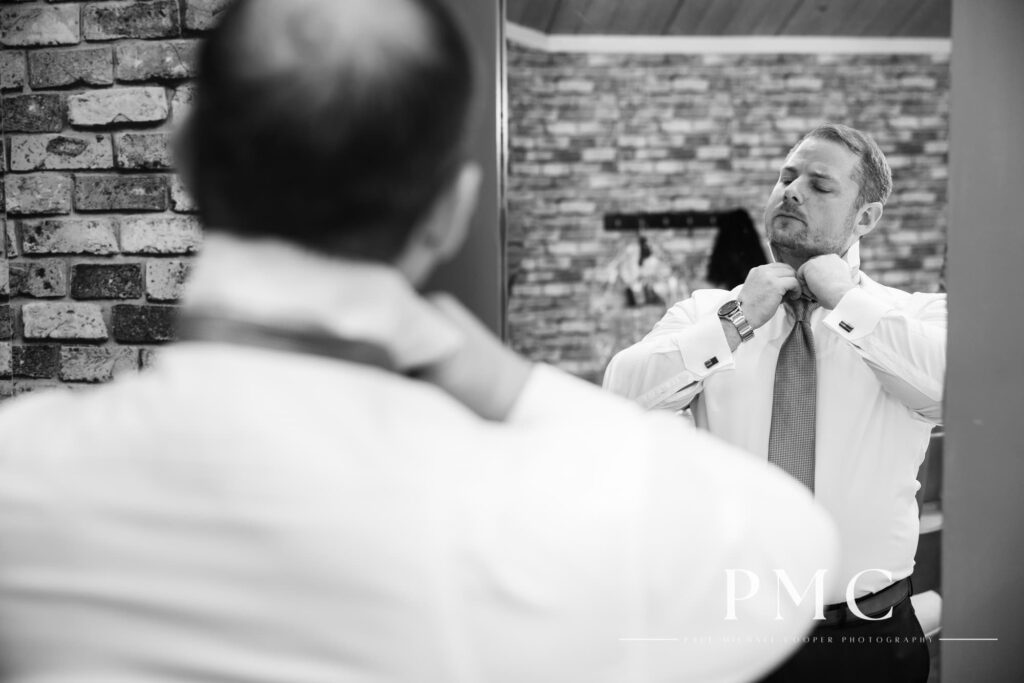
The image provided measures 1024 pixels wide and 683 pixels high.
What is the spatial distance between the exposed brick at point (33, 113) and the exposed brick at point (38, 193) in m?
0.07

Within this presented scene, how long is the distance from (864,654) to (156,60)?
1.56 m

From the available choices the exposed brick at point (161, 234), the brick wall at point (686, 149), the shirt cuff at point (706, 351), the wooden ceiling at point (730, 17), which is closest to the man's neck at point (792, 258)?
the shirt cuff at point (706, 351)

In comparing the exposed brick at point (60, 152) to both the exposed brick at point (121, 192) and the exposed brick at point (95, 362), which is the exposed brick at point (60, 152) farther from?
the exposed brick at point (95, 362)

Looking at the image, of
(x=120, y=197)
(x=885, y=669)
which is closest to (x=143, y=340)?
(x=120, y=197)

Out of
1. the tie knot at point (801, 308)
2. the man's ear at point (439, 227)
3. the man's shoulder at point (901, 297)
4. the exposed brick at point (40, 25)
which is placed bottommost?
the tie knot at point (801, 308)

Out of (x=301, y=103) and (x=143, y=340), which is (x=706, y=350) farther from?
(x=301, y=103)

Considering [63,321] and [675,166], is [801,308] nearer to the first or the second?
[63,321]

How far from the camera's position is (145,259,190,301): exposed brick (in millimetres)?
1389

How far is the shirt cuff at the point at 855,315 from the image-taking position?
161cm

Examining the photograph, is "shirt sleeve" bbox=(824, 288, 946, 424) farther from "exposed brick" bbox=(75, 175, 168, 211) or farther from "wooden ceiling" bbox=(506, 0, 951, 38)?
"exposed brick" bbox=(75, 175, 168, 211)

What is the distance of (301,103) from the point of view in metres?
0.47

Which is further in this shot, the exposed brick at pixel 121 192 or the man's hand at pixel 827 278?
the man's hand at pixel 827 278

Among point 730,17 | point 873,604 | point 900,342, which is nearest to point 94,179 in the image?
point 900,342

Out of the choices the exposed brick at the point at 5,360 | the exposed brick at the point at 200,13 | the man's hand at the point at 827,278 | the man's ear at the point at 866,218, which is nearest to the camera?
the exposed brick at the point at 200,13
